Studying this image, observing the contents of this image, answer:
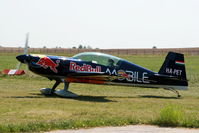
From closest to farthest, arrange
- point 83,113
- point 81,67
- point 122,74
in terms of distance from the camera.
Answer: point 83,113 < point 81,67 < point 122,74

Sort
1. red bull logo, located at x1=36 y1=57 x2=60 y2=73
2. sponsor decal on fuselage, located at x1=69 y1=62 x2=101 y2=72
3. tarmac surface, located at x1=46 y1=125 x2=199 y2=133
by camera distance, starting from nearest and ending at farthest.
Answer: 1. tarmac surface, located at x1=46 y1=125 x2=199 y2=133
2. red bull logo, located at x1=36 y1=57 x2=60 y2=73
3. sponsor decal on fuselage, located at x1=69 y1=62 x2=101 y2=72

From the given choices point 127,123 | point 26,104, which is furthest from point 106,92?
point 127,123

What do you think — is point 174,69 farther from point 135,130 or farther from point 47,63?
point 135,130

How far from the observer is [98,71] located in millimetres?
14922

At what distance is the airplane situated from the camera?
1443cm

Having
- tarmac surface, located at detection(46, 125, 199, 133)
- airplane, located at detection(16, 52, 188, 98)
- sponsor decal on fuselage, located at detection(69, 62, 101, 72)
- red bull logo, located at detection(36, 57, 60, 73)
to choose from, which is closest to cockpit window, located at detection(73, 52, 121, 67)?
airplane, located at detection(16, 52, 188, 98)

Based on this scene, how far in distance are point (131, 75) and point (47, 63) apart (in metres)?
3.91

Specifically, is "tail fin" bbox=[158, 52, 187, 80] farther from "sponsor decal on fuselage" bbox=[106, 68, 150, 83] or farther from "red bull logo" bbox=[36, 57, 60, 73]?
"red bull logo" bbox=[36, 57, 60, 73]

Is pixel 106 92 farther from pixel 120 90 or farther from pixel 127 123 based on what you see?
pixel 127 123

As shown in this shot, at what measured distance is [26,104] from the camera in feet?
38.7

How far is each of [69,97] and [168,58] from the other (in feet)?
17.3

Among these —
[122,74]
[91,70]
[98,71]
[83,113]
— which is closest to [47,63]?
[91,70]

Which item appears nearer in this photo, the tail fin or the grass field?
the grass field

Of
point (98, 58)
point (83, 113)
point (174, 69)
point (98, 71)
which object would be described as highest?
point (98, 58)
